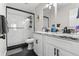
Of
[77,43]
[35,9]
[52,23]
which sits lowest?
[77,43]

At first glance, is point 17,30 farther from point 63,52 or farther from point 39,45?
point 63,52

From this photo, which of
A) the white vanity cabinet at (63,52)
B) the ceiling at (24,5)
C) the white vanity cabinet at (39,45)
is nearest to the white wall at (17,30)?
the ceiling at (24,5)

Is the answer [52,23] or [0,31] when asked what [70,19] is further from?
[0,31]

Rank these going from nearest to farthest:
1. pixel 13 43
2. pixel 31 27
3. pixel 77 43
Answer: pixel 77 43, pixel 13 43, pixel 31 27

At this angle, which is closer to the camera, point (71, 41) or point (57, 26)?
point (71, 41)

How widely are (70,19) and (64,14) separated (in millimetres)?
181

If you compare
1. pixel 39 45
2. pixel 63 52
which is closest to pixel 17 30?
pixel 39 45

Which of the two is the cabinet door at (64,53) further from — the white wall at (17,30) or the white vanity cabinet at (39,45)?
the white wall at (17,30)

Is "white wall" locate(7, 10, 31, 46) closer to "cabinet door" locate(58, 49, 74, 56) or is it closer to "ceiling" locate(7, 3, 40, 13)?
"ceiling" locate(7, 3, 40, 13)

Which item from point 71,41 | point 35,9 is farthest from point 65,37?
point 35,9

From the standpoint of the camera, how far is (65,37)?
2.72 feet

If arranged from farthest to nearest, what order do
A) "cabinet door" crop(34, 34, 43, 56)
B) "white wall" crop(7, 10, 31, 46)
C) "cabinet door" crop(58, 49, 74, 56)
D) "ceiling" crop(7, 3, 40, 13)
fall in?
"white wall" crop(7, 10, 31, 46)
"ceiling" crop(7, 3, 40, 13)
"cabinet door" crop(34, 34, 43, 56)
"cabinet door" crop(58, 49, 74, 56)

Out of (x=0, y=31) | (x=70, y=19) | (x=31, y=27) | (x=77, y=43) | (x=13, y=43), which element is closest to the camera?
(x=77, y=43)

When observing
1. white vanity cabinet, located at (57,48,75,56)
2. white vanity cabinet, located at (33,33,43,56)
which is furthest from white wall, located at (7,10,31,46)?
white vanity cabinet, located at (57,48,75,56)
